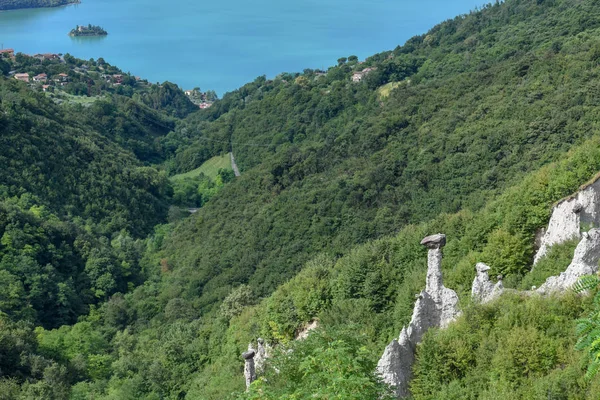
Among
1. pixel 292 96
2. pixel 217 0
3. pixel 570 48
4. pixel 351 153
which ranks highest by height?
pixel 217 0

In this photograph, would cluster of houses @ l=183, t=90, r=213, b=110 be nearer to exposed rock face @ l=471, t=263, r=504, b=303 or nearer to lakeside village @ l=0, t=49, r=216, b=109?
lakeside village @ l=0, t=49, r=216, b=109

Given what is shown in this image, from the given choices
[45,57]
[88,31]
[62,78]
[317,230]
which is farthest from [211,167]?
[88,31]

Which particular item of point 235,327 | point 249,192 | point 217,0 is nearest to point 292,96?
point 249,192

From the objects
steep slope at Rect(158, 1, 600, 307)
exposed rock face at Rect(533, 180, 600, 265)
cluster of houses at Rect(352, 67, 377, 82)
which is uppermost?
cluster of houses at Rect(352, 67, 377, 82)

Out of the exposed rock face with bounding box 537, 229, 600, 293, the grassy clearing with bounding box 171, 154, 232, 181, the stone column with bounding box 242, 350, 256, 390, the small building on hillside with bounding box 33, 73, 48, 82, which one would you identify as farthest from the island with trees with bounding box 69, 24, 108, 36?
the exposed rock face with bounding box 537, 229, 600, 293

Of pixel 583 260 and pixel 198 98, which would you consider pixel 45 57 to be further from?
pixel 583 260

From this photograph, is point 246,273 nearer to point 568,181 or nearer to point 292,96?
point 568,181
